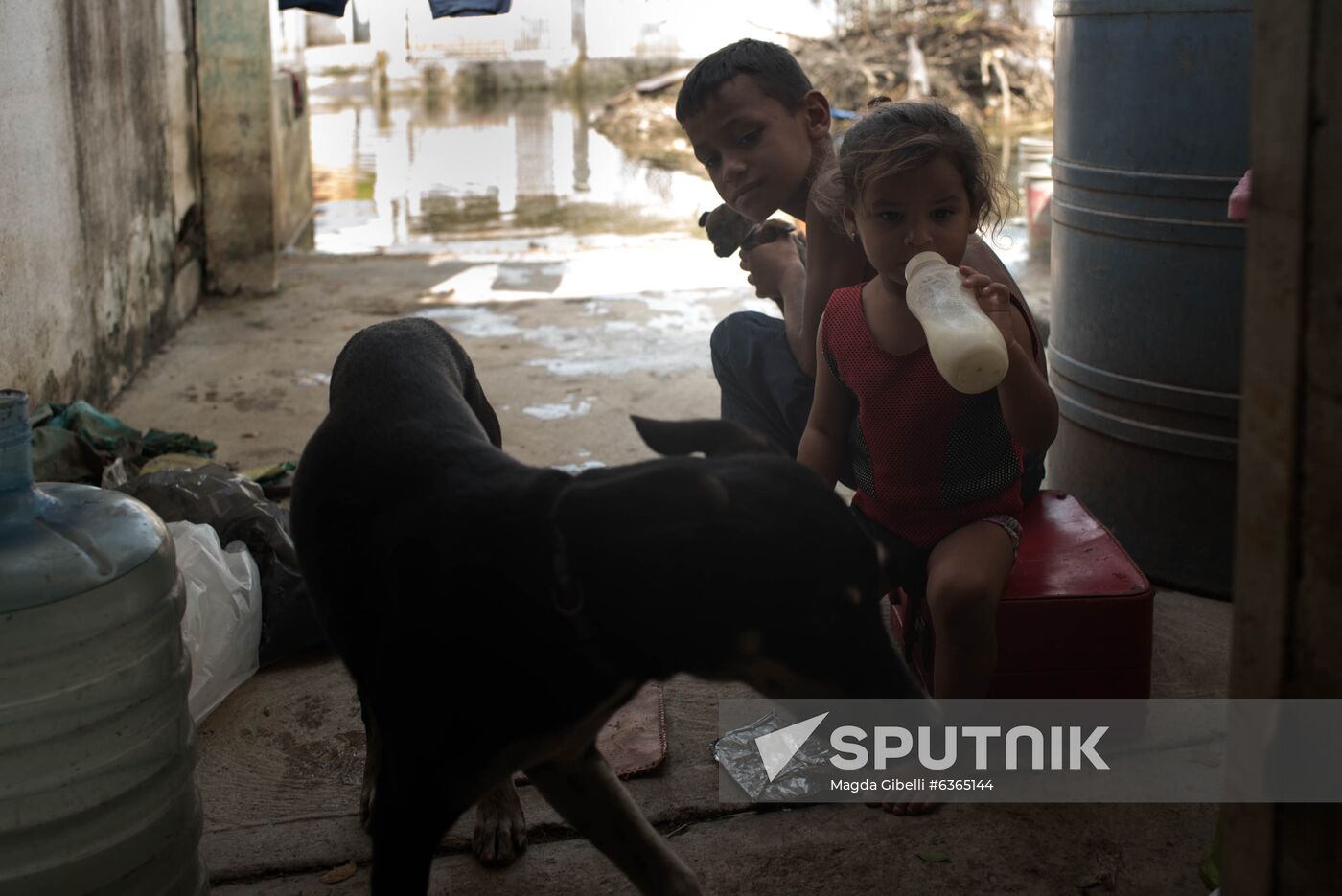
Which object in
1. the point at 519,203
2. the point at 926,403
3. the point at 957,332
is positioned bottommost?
the point at 926,403

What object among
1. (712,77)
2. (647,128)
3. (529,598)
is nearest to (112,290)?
(712,77)

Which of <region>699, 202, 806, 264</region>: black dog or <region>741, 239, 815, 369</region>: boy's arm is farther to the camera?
<region>699, 202, 806, 264</region>: black dog

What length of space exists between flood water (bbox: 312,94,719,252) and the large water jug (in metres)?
7.57

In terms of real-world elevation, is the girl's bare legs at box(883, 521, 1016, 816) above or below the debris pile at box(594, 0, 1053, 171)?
below

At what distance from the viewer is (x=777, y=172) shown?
351cm

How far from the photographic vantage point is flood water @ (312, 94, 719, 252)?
10797 millimetres

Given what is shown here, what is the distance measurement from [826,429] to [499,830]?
1.23 m

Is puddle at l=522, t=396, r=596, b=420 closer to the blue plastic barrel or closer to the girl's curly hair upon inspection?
the blue plastic barrel

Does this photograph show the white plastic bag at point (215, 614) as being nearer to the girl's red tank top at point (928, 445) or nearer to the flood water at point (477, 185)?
the girl's red tank top at point (928, 445)

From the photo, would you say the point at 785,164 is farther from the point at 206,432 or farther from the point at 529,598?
the point at 206,432

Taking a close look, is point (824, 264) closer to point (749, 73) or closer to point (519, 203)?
point (749, 73)

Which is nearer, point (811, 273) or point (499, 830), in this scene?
point (499, 830)

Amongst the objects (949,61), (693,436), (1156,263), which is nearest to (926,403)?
(693,436)

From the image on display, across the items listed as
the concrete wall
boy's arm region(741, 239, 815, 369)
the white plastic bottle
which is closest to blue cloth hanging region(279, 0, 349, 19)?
the concrete wall
